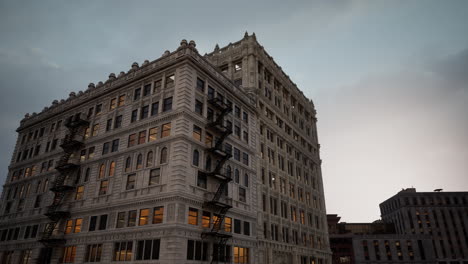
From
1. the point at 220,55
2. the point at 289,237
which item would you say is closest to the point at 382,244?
the point at 289,237

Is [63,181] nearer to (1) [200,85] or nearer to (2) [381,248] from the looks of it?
(1) [200,85]

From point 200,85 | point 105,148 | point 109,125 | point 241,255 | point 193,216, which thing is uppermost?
point 200,85

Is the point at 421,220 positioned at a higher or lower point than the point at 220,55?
lower

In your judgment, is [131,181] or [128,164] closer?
[131,181]

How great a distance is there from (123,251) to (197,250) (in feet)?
23.8

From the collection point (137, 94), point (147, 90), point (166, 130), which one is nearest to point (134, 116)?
point (137, 94)

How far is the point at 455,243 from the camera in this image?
472ft

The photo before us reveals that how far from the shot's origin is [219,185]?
35.9 metres

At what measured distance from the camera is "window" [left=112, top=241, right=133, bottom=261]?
3122 cm

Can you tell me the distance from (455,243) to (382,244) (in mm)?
41239

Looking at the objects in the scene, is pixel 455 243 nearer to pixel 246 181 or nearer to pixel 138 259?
pixel 246 181

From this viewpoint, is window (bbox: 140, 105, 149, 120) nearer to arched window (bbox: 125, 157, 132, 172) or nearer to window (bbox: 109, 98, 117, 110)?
arched window (bbox: 125, 157, 132, 172)

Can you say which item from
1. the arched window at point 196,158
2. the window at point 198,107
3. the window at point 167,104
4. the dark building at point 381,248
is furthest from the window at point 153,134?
the dark building at point 381,248

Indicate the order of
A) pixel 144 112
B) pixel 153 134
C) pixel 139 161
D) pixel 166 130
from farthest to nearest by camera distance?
pixel 144 112 → pixel 153 134 → pixel 139 161 → pixel 166 130
